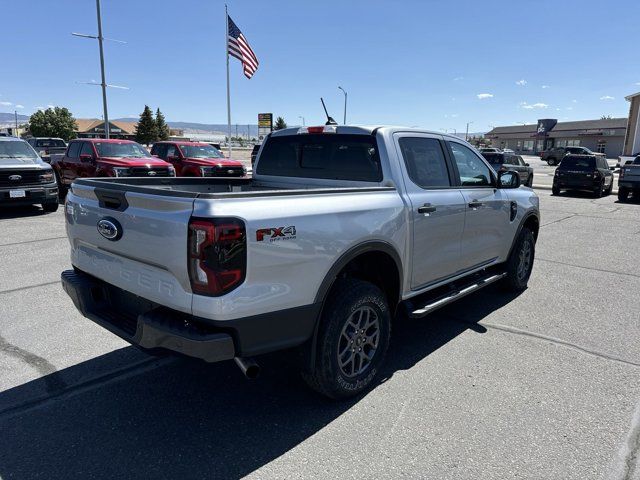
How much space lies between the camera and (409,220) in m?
3.54

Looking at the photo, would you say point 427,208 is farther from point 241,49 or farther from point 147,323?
point 241,49

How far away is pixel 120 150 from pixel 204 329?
1244 cm

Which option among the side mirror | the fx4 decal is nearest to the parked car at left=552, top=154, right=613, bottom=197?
the side mirror

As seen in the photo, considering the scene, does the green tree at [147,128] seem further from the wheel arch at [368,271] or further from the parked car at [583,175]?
the wheel arch at [368,271]

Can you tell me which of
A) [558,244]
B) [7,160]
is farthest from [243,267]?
[7,160]

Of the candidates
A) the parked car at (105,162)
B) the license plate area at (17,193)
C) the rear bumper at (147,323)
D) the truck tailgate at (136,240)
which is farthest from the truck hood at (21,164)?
the rear bumper at (147,323)

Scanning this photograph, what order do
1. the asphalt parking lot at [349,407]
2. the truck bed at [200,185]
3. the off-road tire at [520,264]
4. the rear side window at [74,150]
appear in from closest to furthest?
the asphalt parking lot at [349,407] < the truck bed at [200,185] < the off-road tire at [520,264] < the rear side window at [74,150]

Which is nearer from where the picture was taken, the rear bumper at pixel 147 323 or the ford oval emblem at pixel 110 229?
the rear bumper at pixel 147 323

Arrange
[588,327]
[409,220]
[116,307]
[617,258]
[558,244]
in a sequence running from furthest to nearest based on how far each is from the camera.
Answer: [558,244]
[617,258]
[588,327]
[409,220]
[116,307]

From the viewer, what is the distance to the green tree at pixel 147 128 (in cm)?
7800

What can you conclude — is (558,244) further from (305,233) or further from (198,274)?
(198,274)

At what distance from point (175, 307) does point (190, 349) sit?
0.26 metres

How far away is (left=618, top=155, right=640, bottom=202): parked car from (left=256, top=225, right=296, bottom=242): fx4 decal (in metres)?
18.9

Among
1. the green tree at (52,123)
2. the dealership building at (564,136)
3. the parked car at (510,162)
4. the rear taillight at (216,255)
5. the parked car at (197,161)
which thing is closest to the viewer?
the rear taillight at (216,255)
